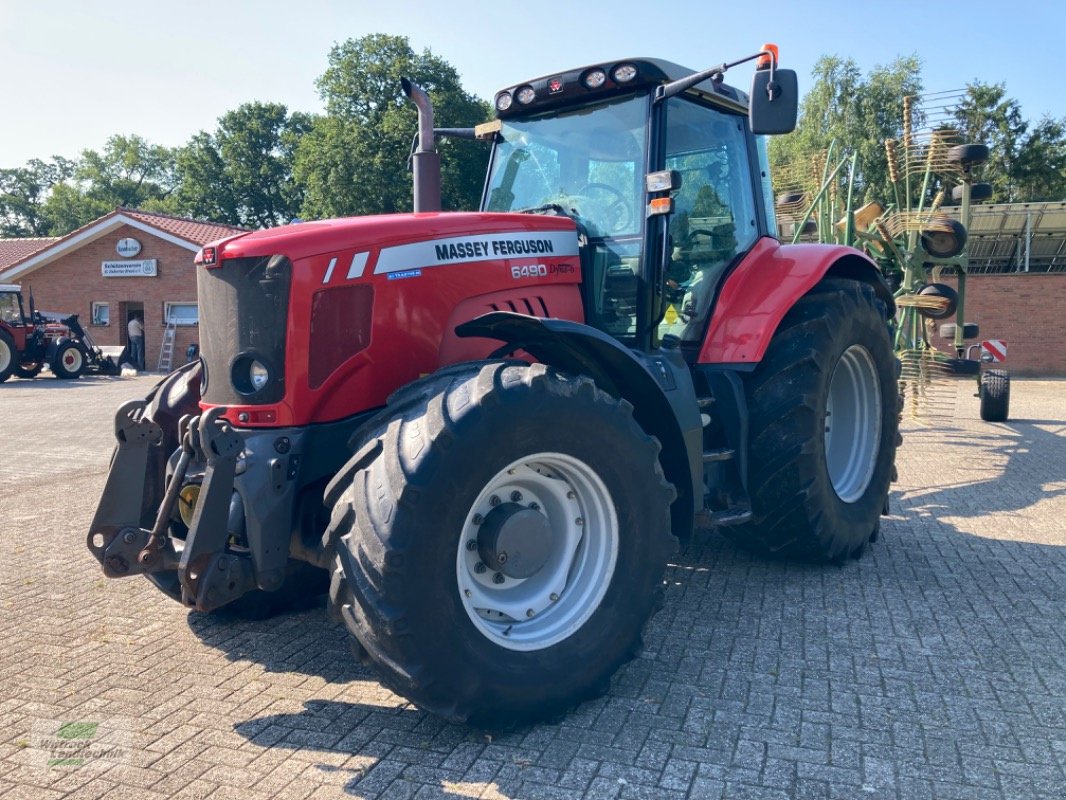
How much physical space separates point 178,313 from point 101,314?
3335 millimetres

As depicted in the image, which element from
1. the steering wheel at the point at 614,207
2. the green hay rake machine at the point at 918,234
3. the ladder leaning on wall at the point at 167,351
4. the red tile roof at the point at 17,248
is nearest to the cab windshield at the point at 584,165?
the steering wheel at the point at 614,207

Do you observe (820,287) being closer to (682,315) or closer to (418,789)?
(682,315)

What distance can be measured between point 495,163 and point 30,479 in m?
6.02

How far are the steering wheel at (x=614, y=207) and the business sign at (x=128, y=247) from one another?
27.4m

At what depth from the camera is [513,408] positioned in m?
3.05

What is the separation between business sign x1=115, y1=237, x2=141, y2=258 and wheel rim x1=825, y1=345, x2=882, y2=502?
90.1 feet

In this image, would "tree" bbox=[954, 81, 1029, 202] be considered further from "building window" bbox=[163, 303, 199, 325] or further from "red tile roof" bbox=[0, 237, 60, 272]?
"red tile roof" bbox=[0, 237, 60, 272]

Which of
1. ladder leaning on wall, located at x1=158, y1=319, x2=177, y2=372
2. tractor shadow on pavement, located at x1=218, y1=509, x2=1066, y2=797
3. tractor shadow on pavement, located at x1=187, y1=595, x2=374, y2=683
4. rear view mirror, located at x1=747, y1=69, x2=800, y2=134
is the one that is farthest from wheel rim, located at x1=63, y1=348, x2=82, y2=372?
rear view mirror, located at x1=747, y1=69, x2=800, y2=134

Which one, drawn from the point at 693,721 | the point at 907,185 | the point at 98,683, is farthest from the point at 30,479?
the point at 907,185

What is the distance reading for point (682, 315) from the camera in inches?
187

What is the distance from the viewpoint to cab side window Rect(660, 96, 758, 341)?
4676mm

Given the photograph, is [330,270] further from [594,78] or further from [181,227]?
[181,227]

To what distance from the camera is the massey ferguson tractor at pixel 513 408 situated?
2957 mm

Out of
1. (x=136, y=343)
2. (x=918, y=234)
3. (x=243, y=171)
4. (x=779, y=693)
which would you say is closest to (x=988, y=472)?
(x=918, y=234)
